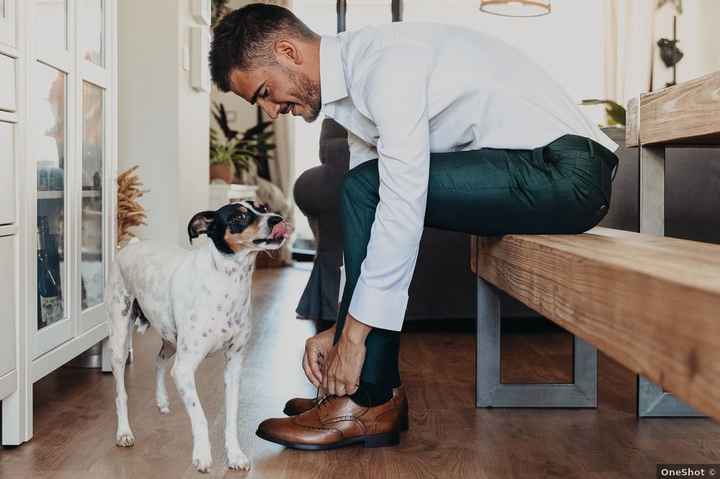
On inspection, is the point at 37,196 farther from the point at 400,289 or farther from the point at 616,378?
the point at 616,378

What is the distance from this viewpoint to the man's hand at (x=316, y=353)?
1.86 metres

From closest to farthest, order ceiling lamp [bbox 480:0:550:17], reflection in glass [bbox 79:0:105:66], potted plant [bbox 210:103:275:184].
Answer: reflection in glass [bbox 79:0:105:66] → ceiling lamp [bbox 480:0:550:17] → potted plant [bbox 210:103:275:184]

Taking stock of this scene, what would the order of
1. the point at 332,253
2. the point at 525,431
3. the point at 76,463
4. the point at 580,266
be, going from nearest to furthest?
the point at 580,266
the point at 76,463
the point at 525,431
the point at 332,253

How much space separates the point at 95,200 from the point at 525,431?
1.52 metres

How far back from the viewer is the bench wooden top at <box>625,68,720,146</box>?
5.32 feet

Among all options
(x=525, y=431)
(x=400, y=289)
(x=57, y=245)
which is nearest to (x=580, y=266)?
(x=400, y=289)

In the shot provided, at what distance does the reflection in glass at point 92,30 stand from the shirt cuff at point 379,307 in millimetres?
1430

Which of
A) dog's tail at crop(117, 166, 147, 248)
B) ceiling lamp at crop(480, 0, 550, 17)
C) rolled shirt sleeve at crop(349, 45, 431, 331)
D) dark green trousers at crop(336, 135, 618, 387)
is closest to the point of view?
rolled shirt sleeve at crop(349, 45, 431, 331)

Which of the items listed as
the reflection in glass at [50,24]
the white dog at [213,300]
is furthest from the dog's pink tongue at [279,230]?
the reflection in glass at [50,24]

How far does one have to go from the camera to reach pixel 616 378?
106 inches

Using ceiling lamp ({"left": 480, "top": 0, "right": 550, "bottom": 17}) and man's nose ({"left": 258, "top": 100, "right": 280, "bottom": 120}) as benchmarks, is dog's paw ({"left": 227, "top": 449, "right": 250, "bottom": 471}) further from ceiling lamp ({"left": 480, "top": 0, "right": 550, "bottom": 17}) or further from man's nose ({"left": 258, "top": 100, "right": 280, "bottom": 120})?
ceiling lamp ({"left": 480, "top": 0, "right": 550, "bottom": 17})

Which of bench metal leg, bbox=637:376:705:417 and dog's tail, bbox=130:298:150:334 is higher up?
dog's tail, bbox=130:298:150:334

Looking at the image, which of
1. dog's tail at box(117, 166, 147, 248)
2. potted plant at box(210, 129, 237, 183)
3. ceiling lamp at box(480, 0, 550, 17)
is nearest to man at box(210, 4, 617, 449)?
dog's tail at box(117, 166, 147, 248)

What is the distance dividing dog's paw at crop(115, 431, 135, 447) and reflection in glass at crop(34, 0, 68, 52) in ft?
3.18
